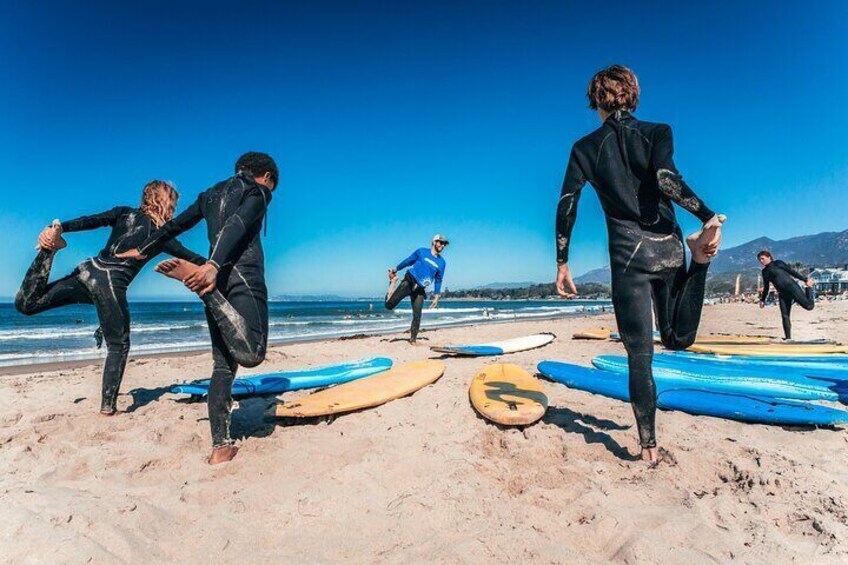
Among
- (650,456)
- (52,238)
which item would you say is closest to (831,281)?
(650,456)

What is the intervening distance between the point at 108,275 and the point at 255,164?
201 cm

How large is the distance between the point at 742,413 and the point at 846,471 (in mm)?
945

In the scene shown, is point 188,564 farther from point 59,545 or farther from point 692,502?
point 692,502

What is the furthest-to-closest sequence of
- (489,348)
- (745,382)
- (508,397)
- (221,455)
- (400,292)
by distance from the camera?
(400,292)
(489,348)
(745,382)
(508,397)
(221,455)

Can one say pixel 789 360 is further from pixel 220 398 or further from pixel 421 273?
pixel 220 398

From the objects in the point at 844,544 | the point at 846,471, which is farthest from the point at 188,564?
the point at 846,471

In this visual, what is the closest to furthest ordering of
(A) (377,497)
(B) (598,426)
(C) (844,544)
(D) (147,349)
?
(C) (844,544) < (A) (377,497) < (B) (598,426) < (D) (147,349)

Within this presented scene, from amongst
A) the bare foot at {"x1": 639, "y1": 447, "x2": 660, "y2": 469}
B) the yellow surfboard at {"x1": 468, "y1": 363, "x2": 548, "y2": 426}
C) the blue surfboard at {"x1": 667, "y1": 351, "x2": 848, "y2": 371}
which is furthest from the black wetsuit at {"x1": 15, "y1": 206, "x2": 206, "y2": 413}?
the blue surfboard at {"x1": 667, "y1": 351, "x2": 848, "y2": 371}

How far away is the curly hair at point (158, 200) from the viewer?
4101 millimetres

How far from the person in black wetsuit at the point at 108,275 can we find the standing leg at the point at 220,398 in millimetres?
1660

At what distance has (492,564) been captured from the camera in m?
1.79

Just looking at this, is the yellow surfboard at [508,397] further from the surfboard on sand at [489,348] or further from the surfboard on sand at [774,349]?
the surfboard on sand at [774,349]

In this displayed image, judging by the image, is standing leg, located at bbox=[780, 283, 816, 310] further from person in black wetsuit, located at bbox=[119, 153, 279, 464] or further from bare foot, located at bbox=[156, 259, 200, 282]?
bare foot, located at bbox=[156, 259, 200, 282]

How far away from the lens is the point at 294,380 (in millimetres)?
5262
